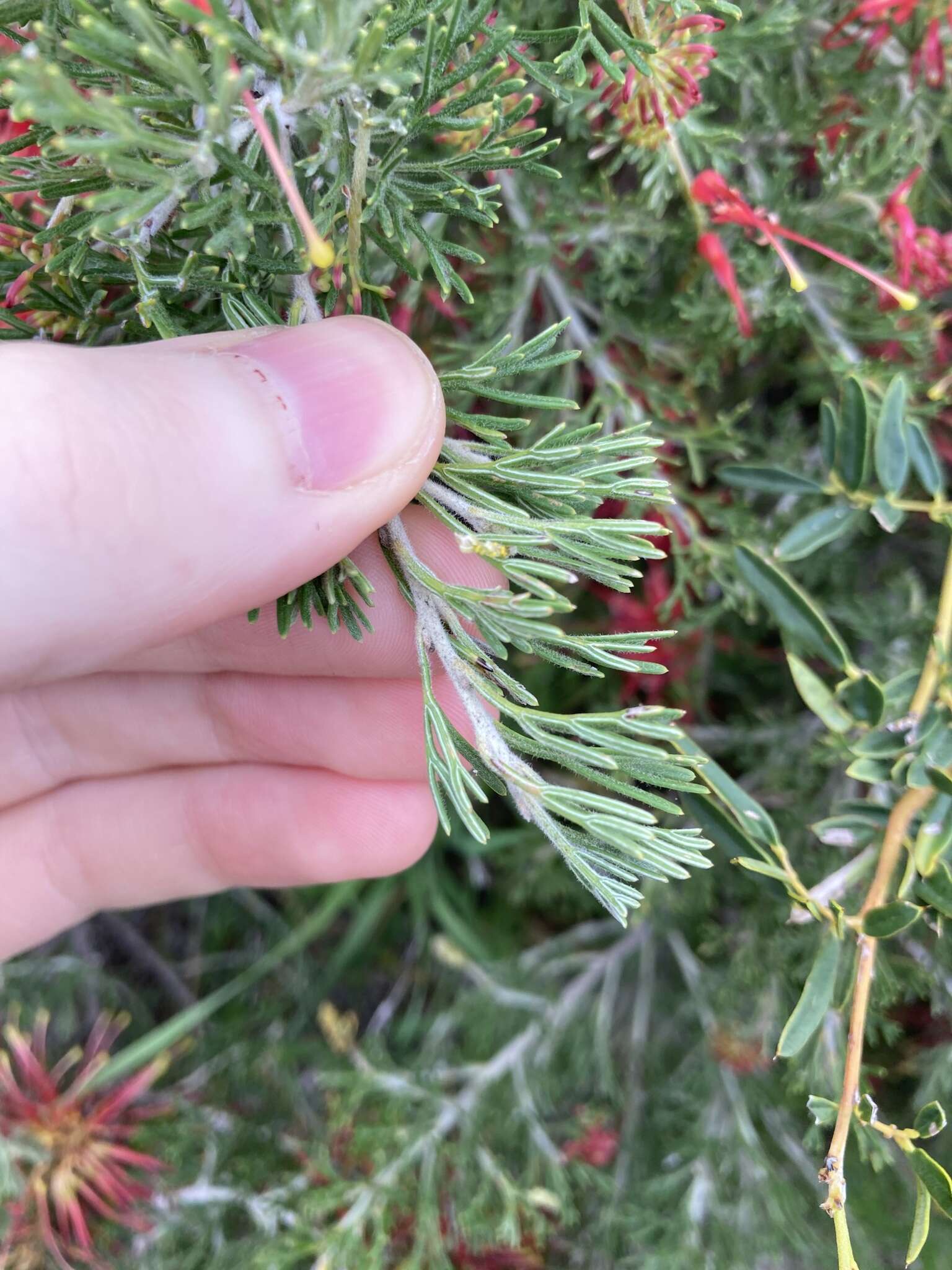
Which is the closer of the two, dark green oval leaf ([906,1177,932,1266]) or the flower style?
dark green oval leaf ([906,1177,932,1266])

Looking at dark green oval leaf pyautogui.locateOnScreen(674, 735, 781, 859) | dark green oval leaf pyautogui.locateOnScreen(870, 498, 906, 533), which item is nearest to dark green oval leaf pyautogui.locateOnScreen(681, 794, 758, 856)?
dark green oval leaf pyautogui.locateOnScreen(674, 735, 781, 859)

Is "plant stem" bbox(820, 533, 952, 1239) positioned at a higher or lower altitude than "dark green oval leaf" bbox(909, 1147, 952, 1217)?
higher

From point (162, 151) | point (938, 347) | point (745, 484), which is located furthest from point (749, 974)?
point (162, 151)

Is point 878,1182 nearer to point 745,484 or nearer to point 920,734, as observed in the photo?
point 920,734

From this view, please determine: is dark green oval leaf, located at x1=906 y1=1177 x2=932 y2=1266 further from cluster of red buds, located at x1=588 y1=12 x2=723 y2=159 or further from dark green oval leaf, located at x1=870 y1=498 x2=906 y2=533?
cluster of red buds, located at x1=588 y1=12 x2=723 y2=159

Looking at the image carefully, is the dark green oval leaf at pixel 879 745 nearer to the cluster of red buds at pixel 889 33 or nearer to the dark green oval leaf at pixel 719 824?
the dark green oval leaf at pixel 719 824

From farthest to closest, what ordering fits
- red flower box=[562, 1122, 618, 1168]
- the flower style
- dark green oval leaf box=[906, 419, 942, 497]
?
red flower box=[562, 1122, 618, 1168]
the flower style
dark green oval leaf box=[906, 419, 942, 497]

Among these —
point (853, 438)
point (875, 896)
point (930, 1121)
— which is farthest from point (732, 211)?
point (930, 1121)

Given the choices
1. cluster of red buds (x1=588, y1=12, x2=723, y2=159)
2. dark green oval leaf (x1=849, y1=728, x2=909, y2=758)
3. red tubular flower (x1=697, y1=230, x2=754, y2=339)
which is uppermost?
cluster of red buds (x1=588, y1=12, x2=723, y2=159)
